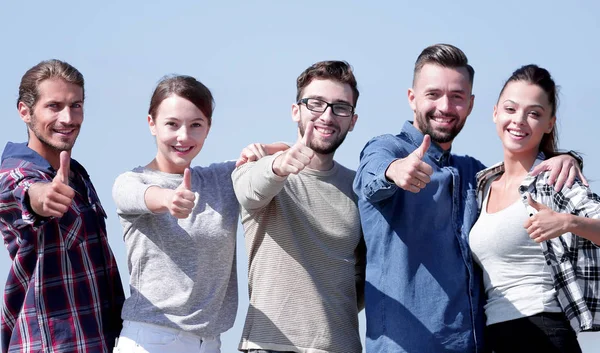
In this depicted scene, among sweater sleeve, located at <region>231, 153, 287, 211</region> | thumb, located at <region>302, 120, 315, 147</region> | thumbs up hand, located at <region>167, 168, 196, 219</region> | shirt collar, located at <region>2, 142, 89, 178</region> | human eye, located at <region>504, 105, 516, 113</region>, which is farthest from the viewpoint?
shirt collar, located at <region>2, 142, 89, 178</region>

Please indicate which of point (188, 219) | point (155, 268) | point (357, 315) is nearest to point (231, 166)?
point (188, 219)

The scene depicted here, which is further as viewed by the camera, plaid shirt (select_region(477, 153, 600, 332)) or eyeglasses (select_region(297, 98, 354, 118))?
eyeglasses (select_region(297, 98, 354, 118))

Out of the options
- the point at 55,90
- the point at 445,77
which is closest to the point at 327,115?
the point at 445,77

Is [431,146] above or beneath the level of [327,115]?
beneath

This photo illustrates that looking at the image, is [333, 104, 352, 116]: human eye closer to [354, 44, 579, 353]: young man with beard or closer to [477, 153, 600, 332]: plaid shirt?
[354, 44, 579, 353]: young man with beard

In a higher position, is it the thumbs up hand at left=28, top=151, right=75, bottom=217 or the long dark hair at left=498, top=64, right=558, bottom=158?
the long dark hair at left=498, top=64, right=558, bottom=158

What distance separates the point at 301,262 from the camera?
18.5 feet

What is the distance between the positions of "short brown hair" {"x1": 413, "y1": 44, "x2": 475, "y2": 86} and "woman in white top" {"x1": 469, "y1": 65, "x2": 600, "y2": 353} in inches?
21.8

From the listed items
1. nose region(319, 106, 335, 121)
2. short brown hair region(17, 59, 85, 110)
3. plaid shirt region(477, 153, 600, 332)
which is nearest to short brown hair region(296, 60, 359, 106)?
nose region(319, 106, 335, 121)

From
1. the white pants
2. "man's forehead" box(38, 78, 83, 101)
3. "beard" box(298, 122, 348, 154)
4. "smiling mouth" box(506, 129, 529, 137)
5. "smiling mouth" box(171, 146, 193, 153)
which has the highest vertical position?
"man's forehead" box(38, 78, 83, 101)

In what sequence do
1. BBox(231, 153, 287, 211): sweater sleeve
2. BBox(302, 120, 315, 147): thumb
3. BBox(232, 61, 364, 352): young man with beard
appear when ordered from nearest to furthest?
BBox(231, 153, 287, 211): sweater sleeve
BBox(232, 61, 364, 352): young man with beard
BBox(302, 120, 315, 147): thumb

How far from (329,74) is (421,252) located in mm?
1546

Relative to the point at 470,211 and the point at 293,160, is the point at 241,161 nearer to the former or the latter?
the point at 293,160

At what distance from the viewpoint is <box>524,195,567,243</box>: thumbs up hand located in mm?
4926
